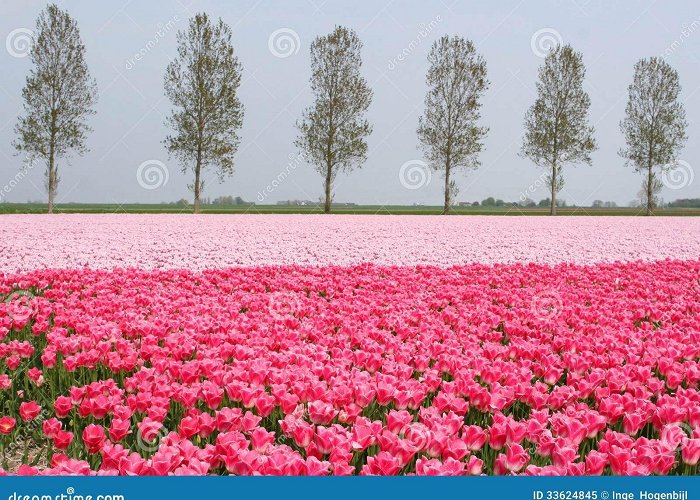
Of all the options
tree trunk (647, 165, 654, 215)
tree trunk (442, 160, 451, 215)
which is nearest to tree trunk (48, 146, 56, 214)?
tree trunk (442, 160, 451, 215)

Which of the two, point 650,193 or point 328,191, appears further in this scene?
point 650,193

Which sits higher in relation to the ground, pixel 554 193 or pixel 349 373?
pixel 554 193

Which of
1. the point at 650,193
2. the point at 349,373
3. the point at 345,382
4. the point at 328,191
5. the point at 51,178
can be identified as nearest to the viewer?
the point at 345,382

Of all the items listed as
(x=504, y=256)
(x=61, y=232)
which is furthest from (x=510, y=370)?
(x=61, y=232)

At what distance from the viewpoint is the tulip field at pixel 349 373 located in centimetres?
295

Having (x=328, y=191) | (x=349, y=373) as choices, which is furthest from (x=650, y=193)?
(x=349, y=373)

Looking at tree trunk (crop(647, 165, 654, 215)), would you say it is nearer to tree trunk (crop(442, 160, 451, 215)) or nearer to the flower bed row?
tree trunk (crop(442, 160, 451, 215))

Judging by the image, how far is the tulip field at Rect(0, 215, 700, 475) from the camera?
2.95 metres

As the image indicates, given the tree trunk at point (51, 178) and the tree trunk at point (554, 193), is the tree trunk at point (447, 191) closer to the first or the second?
the tree trunk at point (554, 193)

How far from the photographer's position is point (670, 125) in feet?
169

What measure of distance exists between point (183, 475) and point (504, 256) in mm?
12605

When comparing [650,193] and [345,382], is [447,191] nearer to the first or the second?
[650,193]

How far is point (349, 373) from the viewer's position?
4105 mm

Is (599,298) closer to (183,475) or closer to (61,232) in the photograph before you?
(183,475)
